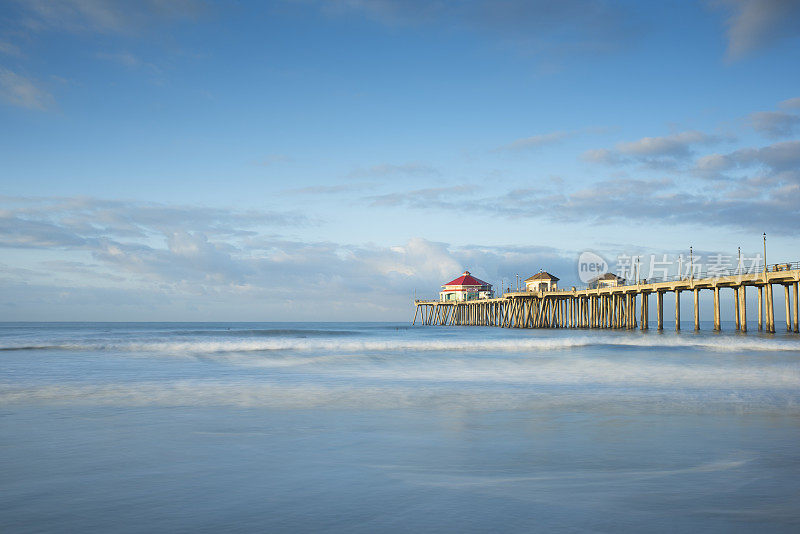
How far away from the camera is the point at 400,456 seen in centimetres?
645

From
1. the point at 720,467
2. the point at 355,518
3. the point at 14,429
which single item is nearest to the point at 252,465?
the point at 355,518

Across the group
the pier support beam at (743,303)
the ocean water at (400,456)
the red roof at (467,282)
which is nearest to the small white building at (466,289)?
the red roof at (467,282)

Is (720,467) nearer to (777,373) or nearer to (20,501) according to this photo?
(20,501)

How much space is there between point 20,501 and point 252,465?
200cm

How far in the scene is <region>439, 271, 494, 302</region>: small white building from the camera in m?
82.3

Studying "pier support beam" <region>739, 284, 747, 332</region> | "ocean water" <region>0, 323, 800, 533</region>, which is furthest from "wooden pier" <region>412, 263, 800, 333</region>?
"ocean water" <region>0, 323, 800, 533</region>

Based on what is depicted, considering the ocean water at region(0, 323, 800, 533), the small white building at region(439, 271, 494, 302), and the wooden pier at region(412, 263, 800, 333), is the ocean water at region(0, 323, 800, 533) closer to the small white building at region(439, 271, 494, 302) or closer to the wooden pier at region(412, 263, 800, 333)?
the wooden pier at region(412, 263, 800, 333)

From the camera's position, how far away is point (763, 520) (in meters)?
4.32

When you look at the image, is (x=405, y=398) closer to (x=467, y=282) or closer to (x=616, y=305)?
(x=616, y=305)

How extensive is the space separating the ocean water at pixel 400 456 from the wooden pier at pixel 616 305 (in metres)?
24.3

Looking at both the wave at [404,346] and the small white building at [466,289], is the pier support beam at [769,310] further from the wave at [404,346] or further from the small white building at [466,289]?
the small white building at [466,289]

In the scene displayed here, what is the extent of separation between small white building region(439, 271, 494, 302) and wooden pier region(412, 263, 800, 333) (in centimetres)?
135

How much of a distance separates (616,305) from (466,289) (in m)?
32.0

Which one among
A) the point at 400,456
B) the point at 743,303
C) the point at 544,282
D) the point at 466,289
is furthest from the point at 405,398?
the point at 466,289
